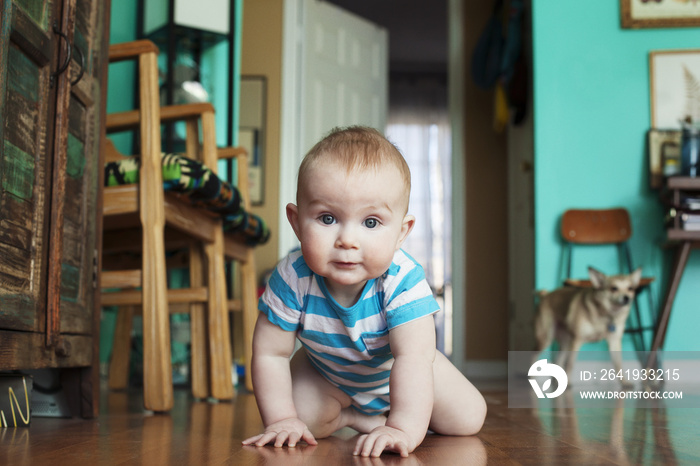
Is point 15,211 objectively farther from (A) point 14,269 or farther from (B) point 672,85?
(B) point 672,85

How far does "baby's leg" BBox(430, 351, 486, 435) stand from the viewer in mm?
1067

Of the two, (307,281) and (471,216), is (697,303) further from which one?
(307,281)

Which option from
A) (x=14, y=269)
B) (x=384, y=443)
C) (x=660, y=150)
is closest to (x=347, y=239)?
(x=384, y=443)

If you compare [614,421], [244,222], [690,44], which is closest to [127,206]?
[244,222]

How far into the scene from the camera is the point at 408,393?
2.95 ft

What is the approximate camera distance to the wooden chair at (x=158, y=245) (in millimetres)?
1567

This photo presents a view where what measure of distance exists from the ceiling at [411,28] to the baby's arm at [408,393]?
5353 millimetres

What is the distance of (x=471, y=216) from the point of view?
446 centimetres

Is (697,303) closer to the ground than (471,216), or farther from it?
closer to the ground

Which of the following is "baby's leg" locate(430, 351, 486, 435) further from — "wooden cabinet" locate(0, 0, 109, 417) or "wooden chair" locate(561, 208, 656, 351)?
"wooden chair" locate(561, 208, 656, 351)

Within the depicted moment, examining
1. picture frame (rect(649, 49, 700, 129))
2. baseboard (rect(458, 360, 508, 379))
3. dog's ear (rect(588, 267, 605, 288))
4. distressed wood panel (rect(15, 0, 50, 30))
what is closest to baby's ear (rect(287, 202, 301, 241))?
distressed wood panel (rect(15, 0, 50, 30))

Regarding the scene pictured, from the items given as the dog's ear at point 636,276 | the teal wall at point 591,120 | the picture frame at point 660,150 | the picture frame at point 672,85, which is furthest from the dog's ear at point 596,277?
the picture frame at point 672,85

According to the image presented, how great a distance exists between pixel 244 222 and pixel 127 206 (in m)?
0.55

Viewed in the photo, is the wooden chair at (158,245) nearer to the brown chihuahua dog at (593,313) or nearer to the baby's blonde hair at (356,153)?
the baby's blonde hair at (356,153)
